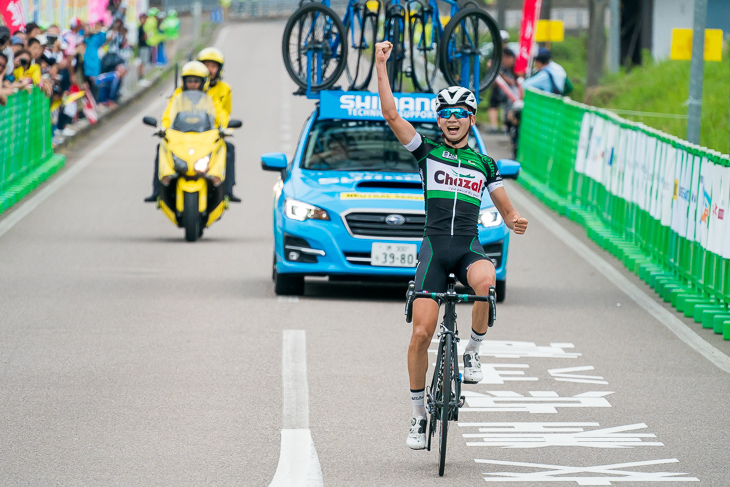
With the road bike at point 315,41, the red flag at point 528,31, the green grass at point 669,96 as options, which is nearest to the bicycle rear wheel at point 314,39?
the road bike at point 315,41

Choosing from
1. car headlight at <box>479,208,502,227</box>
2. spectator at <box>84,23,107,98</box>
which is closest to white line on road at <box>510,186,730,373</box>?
car headlight at <box>479,208,502,227</box>

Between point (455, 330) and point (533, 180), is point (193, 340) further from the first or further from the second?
point (533, 180)

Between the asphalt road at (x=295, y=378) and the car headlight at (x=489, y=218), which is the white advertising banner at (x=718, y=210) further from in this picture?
the car headlight at (x=489, y=218)

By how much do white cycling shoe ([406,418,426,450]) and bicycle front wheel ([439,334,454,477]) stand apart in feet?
0.49

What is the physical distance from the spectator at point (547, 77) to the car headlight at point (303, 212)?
12859mm

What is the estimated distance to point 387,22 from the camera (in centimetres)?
1487

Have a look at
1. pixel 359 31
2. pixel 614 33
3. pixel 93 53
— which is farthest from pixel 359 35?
pixel 614 33

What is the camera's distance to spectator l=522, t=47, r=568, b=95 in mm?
24969

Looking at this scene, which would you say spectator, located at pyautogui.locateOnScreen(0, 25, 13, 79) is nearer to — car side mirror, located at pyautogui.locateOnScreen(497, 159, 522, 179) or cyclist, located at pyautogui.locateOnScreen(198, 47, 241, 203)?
cyclist, located at pyautogui.locateOnScreen(198, 47, 241, 203)

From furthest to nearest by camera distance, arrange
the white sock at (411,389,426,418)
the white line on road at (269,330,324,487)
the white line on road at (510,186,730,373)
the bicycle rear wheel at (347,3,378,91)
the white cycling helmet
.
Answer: the bicycle rear wheel at (347,3,378,91)
the white line on road at (510,186,730,373)
the white cycling helmet
the white sock at (411,389,426,418)
the white line on road at (269,330,324,487)

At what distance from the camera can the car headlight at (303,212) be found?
12.8 meters

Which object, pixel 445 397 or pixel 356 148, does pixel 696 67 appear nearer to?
pixel 356 148

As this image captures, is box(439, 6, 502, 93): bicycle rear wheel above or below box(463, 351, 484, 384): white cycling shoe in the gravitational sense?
above

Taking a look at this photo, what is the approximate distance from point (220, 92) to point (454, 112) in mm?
9979
